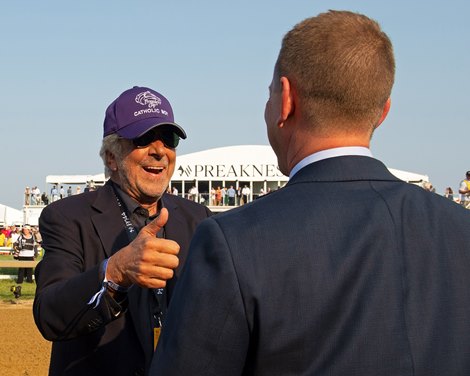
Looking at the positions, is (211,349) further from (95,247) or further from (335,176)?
(95,247)

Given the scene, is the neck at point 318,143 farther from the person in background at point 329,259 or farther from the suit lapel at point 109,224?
the suit lapel at point 109,224

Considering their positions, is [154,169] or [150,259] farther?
[154,169]

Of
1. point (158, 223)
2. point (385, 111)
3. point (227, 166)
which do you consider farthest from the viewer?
point (227, 166)

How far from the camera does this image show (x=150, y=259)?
2631 millimetres

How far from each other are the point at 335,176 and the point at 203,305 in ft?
1.57

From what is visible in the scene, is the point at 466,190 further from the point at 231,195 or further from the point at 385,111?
the point at 231,195

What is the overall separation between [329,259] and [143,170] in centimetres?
183

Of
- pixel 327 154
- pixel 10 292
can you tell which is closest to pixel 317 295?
pixel 327 154

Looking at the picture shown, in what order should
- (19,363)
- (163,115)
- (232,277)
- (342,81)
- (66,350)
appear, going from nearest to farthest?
(232,277), (342,81), (66,350), (163,115), (19,363)

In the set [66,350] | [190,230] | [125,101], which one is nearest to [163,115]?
[125,101]

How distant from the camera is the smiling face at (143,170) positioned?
12.0ft

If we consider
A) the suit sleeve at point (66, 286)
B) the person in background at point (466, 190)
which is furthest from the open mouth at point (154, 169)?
the person in background at point (466, 190)

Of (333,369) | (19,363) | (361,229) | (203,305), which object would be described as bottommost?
(19,363)

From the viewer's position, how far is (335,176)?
81.9 inches
